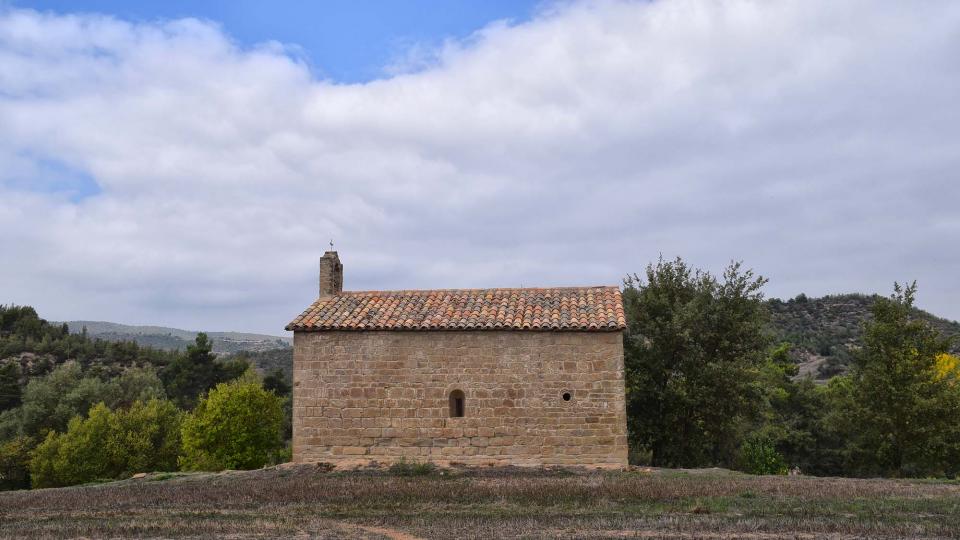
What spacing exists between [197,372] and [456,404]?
3672 centimetres

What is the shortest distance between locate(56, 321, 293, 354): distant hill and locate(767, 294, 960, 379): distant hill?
7356cm

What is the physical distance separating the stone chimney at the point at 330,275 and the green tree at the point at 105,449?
17.4m

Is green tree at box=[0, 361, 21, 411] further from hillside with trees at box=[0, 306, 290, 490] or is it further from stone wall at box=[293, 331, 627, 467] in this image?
stone wall at box=[293, 331, 627, 467]

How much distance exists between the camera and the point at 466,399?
18.2 metres

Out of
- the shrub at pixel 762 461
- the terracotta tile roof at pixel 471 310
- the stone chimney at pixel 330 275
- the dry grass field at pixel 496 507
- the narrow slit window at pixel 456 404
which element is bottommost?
the shrub at pixel 762 461

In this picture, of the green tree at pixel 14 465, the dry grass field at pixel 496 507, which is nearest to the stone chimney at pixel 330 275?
the dry grass field at pixel 496 507

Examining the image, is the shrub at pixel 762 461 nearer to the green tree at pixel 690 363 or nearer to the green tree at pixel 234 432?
the green tree at pixel 690 363

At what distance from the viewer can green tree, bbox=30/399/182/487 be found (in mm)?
32312

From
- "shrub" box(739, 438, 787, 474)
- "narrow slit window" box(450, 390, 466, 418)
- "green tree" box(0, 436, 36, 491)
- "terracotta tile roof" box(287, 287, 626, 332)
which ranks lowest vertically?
"green tree" box(0, 436, 36, 491)

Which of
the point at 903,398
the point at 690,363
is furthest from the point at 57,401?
the point at 903,398

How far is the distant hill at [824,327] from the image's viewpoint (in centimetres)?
4912

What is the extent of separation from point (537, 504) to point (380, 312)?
29.9ft

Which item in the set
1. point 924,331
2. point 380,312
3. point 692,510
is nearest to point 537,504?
point 692,510

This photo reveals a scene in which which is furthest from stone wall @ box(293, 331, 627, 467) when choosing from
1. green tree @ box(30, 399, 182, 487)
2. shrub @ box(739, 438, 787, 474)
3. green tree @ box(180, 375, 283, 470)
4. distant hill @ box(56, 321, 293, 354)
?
distant hill @ box(56, 321, 293, 354)
